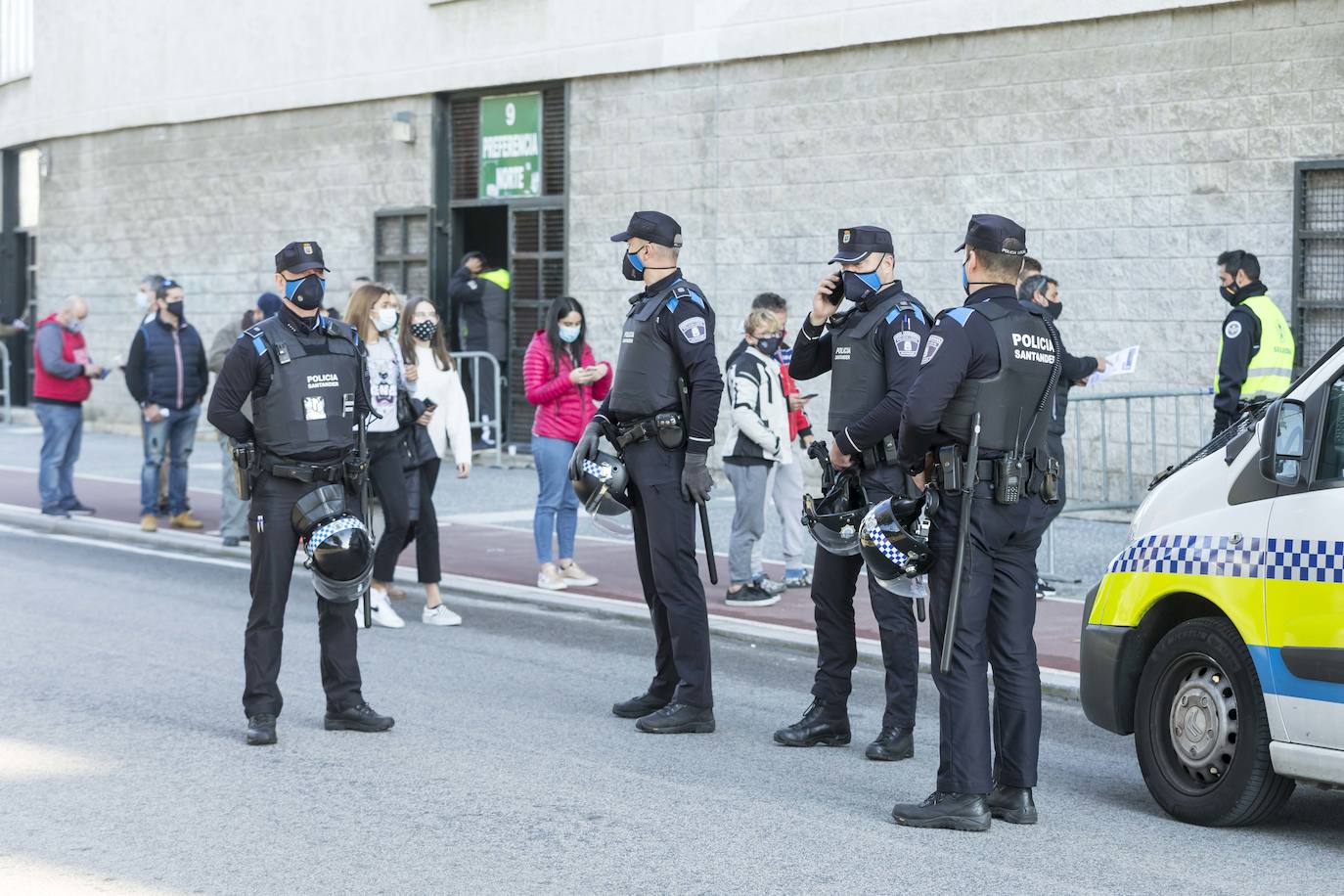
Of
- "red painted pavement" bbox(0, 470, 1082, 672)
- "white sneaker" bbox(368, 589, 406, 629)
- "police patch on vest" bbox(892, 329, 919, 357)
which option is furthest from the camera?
"white sneaker" bbox(368, 589, 406, 629)

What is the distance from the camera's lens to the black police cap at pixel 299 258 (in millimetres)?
7492

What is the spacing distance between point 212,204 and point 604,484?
1738cm

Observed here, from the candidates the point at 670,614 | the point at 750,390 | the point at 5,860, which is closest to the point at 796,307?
the point at 750,390

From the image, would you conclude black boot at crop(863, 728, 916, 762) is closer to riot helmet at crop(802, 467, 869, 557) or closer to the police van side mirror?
riot helmet at crop(802, 467, 869, 557)

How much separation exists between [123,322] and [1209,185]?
652 inches

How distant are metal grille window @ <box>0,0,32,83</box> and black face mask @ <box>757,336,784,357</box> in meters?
20.7

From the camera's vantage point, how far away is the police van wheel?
5984 millimetres

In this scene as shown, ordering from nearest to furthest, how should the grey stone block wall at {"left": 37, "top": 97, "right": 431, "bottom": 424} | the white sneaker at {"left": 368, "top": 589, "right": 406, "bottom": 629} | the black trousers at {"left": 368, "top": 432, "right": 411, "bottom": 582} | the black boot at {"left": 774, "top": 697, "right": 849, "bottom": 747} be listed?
1. the black boot at {"left": 774, "top": 697, "right": 849, "bottom": 747}
2. the black trousers at {"left": 368, "top": 432, "right": 411, "bottom": 582}
3. the white sneaker at {"left": 368, "top": 589, "right": 406, "bottom": 629}
4. the grey stone block wall at {"left": 37, "top": 97, "right": 431, "bottom": 424}

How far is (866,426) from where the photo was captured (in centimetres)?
713

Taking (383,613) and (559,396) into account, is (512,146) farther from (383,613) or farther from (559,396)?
(383,613)

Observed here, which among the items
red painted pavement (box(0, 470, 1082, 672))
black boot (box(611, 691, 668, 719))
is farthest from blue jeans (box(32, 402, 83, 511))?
black boot (box(611, 691, 668, 719))

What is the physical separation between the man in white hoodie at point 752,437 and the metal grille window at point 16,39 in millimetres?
20631

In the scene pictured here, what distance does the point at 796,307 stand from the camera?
56.4 feet

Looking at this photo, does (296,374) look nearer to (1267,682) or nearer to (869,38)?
(1267,682)
